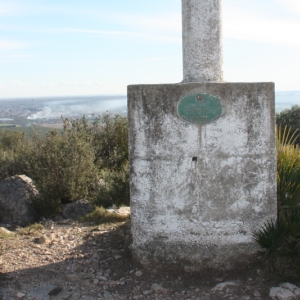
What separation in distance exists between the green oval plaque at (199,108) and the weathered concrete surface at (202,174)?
Answer: 0.20ft

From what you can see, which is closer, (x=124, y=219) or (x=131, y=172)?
(x=131, y=172)

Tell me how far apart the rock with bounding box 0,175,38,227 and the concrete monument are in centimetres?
468

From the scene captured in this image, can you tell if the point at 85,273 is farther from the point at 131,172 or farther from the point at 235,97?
the point at 235,97

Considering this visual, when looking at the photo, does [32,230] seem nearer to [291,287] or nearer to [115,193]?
[115,193]

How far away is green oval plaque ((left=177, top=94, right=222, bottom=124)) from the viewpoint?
4945 millimetres

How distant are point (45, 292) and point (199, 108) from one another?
2.86m

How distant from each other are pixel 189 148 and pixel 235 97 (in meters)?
0.82

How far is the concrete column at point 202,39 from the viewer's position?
5227 mm

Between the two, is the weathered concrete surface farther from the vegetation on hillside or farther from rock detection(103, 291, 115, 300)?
the vegetation on hillside

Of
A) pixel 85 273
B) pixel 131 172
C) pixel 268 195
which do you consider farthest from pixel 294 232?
pixel 85 273

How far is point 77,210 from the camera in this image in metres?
9.26

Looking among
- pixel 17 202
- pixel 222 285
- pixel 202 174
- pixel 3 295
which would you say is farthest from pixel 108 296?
pixel 17 202

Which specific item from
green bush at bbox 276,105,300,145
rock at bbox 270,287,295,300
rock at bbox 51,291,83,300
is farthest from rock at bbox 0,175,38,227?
green bush at bbox 276,105,300,145

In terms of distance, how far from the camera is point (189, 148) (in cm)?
504
